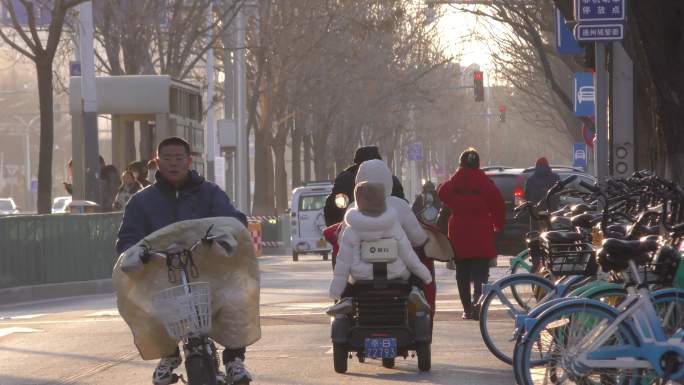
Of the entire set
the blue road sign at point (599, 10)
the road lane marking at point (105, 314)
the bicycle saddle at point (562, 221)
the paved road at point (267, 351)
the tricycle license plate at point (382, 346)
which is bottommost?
the road lane marking at point (105, 314)

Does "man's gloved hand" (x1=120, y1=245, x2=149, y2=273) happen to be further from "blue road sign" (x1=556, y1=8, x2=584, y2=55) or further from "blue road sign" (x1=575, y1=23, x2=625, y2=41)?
"blue road sign" (x1=556, y1=8, x2=584, y2=55)

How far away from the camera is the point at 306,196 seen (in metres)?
38.4

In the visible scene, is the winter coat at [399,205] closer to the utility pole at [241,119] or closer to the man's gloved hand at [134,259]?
the man's gloved hand at [134,259]

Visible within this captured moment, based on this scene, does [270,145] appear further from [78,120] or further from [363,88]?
[78,120]

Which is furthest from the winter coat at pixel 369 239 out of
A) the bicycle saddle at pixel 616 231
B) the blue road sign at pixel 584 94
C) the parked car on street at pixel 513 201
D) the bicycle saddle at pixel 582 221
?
the blue road sign at pixel 584 94

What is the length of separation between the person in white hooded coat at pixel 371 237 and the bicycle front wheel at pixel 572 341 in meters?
2.45

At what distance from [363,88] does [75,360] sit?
4995 centimetres

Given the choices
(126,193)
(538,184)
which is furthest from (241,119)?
(538,184)

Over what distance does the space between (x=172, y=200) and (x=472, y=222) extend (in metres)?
6.77

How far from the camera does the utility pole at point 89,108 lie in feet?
90.3

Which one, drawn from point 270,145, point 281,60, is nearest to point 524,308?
point 281,60

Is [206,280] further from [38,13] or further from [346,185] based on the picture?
[38,13]

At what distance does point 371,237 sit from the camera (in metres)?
11.2

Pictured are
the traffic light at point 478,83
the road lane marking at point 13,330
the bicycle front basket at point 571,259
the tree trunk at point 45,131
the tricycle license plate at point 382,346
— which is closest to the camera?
the bicycle front basket at point 571,259
